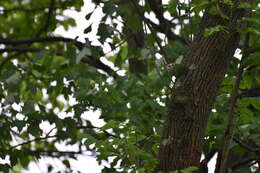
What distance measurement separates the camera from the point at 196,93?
2.92 meters

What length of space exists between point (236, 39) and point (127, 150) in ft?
2.82

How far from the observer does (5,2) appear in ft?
31.3

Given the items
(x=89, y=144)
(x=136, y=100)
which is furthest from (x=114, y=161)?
(x=136, y=100)

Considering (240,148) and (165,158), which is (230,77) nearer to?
(240,148)

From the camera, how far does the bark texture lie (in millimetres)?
2869

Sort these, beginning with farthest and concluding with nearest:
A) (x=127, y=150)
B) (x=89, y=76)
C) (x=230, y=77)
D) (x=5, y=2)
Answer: (x=5, y=2), (x=230, y=77), (x=127, y=150), (x=89, y=76)

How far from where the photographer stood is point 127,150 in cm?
294

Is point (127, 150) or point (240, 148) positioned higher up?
point (240, 148)

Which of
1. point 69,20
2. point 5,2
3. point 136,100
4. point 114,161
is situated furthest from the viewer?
point 5,2

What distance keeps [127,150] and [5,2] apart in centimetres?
716

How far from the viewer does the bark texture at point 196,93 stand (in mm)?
2869

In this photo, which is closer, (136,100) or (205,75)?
(205,75)

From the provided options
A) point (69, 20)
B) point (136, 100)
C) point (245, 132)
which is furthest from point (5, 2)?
point (245, 132)

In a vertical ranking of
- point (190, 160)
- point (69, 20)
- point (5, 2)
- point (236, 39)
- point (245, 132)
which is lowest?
point (190, 160)
